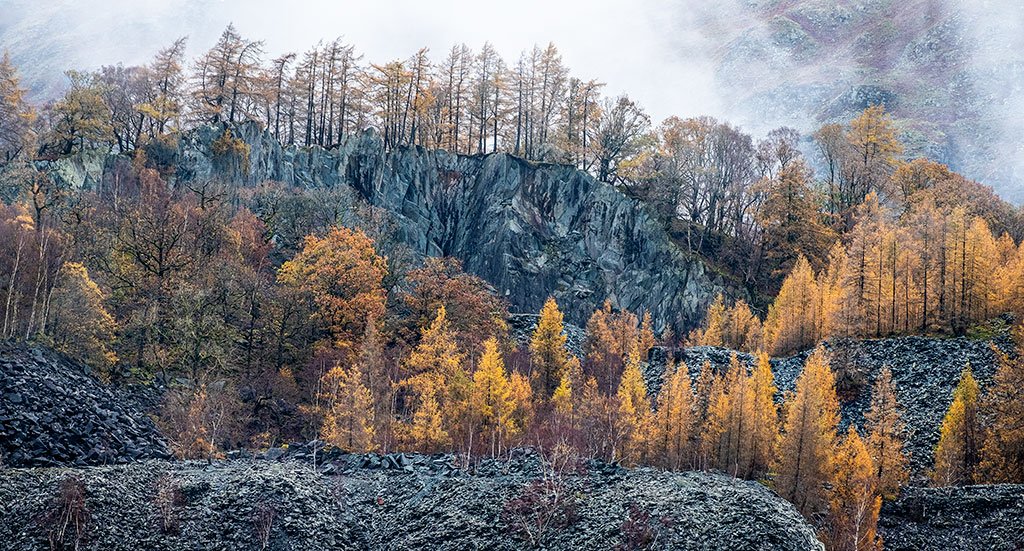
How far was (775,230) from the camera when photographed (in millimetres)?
91938

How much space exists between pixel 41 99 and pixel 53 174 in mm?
105378

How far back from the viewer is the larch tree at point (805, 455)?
43.9 metres

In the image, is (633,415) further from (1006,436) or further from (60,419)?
(60,419)

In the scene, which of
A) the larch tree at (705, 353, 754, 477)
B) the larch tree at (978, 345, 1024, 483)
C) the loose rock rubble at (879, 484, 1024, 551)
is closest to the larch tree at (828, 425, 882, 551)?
the loose rock rubble at (879, 484, 1024, 551)

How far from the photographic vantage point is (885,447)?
47281mm

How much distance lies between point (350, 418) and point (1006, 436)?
4320cm

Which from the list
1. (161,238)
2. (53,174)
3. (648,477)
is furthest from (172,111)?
(648,477)

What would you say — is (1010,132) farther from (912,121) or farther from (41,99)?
(41,99)

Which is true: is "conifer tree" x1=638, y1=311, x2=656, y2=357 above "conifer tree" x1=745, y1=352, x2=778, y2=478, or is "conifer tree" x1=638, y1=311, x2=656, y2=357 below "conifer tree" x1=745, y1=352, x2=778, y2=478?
above

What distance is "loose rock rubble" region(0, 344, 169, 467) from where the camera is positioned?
111 ft

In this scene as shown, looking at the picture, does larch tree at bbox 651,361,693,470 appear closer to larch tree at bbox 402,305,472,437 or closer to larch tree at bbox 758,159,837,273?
larch tree at bbox 402,305,472,437

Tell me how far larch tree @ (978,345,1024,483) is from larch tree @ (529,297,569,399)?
31.3 metres

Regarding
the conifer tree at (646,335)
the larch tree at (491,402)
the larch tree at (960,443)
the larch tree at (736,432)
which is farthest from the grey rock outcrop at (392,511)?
the conifer tree at (646,335)

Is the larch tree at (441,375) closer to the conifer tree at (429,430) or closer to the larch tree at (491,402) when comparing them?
the conifer tree at (429,430)
